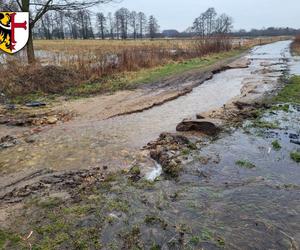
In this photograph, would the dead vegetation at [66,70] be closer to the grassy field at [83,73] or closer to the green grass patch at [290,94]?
the grassy field at [83,73]

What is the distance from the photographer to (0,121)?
897 centimetres

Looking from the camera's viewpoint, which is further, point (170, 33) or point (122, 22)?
point (170, 33)

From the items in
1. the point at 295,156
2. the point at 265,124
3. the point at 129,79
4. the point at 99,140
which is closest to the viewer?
the point at 295,156

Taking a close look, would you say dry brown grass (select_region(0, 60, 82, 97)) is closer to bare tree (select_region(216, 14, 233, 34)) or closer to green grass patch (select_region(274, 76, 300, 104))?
green grass patch (select_region(274, 76, 300, 104))

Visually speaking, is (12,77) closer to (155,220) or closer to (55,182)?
(55,182)

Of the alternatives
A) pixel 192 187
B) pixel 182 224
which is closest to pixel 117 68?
pixel 192 187

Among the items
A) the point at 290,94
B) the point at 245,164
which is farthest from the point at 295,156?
the point at 290,94

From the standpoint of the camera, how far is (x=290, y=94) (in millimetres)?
11633

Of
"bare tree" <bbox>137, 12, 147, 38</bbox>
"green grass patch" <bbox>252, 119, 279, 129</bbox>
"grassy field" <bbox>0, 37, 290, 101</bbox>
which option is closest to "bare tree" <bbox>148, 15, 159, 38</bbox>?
"bare tree" <bbox>137, 12, 147, 38</bbox>

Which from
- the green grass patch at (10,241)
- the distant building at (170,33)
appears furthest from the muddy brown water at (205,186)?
the distant building at (170,33)

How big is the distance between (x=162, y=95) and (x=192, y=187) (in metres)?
7.59

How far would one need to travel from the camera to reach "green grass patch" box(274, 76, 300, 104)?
1089 cm

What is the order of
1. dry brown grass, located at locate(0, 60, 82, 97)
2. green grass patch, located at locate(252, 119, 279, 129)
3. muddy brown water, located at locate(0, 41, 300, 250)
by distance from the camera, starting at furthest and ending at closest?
dry brown grass, located at locate(0, 60, 82, 97)
green grass patch, located at locate(252, 119, 279, 129)
muddy brown water, located at locate(0, 41, 300, 250)

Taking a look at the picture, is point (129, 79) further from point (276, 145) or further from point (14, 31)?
point (276, 145)
